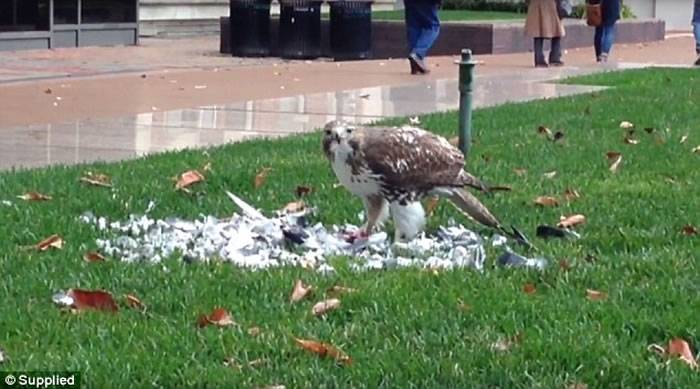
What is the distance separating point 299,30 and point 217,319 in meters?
19.4

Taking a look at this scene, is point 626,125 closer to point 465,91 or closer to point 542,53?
point 465,91

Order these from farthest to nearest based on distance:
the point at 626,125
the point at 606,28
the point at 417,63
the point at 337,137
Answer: the point at 606,28
the point at 417,63
the point at 626,125
the point at 337,137

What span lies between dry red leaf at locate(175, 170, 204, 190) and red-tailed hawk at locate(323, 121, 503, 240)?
1.85 m

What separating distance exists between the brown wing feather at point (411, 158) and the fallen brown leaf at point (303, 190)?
68.4 inches

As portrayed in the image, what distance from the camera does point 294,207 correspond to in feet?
25.7

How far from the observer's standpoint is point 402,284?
606 centimetres

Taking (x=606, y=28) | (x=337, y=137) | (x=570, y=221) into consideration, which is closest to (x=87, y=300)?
(x=337, y=137)

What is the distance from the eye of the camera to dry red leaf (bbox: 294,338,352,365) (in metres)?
4.97

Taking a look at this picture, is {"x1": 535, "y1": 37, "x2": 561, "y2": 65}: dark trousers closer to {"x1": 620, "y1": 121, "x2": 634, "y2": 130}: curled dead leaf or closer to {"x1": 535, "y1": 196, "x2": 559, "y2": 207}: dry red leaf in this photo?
{"x1": 620, "y1": 121, "x2": 634, "y2": 130}: curled dead leaf

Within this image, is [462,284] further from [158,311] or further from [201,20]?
[201,20]

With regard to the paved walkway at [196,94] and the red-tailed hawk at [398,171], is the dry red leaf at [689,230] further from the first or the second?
the paved walkway at [196,94]

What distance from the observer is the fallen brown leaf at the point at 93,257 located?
6473 millimetres

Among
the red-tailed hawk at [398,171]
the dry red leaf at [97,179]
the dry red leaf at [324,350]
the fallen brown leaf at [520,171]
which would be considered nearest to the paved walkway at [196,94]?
the dry red leaf at [97,179]

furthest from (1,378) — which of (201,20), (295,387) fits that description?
(201,20)
